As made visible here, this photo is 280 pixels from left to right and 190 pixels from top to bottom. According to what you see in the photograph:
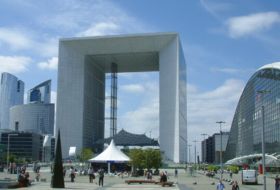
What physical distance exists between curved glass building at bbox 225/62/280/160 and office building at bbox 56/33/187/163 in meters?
20.4

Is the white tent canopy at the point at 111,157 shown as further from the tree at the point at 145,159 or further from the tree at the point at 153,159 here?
the tree at the point at 153,159

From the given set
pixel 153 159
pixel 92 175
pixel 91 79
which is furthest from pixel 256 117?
pixel 92 175

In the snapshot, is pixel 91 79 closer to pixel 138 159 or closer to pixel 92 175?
pixel 138 159

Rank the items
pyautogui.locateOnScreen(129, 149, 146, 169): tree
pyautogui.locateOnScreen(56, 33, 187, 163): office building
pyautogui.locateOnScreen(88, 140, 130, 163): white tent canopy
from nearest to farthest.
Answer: pyautogui.locateOnScreen(88, 140, 130, 163): white tent canopy
pyautogui.locateOnScreen(129, 149, 146, 169): tree
pyautogui.locateOnScreen(56, 33, 187, 163): office building

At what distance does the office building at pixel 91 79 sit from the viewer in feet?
367

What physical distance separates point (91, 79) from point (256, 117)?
46785 mm

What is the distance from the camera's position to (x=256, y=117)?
138 metres

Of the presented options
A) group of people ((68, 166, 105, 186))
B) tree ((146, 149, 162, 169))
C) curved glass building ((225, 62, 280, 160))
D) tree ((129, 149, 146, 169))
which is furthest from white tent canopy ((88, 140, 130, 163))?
curved glass building ((225, 62, 280, 160))

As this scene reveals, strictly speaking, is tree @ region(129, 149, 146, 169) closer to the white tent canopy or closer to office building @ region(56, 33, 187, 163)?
the white tent canopy

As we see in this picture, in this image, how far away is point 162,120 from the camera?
11338 centimetres

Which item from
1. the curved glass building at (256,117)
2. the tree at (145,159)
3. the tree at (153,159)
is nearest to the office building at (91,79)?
the curved glass building at (256,117)

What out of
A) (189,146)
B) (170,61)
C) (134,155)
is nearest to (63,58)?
(170,61)

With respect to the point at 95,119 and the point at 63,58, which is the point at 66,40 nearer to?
the point at 63,58

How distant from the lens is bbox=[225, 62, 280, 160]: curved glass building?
4643 inches
